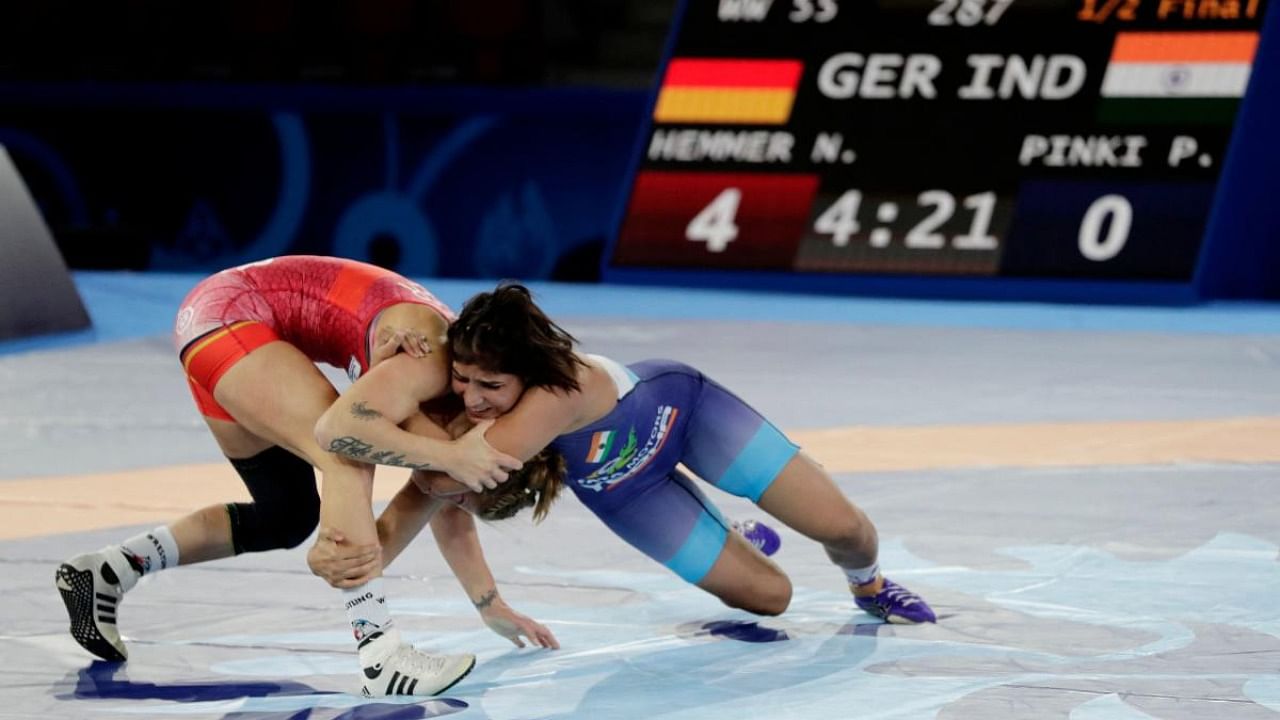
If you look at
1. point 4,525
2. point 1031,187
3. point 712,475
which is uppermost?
point 1031,187

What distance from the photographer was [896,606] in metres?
3.82

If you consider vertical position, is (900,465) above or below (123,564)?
above

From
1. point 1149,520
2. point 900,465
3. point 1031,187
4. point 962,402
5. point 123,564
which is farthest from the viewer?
point 1031,187

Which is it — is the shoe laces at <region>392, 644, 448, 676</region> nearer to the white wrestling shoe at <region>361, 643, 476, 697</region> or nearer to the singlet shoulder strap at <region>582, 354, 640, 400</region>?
the white wrestling shoe at <region>361, 643, 476, 697</region>

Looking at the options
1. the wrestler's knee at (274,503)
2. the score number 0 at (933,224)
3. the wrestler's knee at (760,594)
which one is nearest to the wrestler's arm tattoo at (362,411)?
the wrestler's knee at (274,503)

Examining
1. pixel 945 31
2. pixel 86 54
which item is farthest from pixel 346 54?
pixel 945 31

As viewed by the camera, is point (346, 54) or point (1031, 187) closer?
point (1031, 187)

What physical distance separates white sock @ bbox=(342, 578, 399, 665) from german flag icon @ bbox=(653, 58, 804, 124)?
786 cm

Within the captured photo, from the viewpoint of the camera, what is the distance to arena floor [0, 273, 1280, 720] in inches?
128

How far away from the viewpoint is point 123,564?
3.69 m

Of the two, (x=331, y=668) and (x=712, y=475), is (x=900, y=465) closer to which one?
(x=712, y=475)

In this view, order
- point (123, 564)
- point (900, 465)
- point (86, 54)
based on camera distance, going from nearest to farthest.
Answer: point (123, 564), point (900, 465), point (86, 54)

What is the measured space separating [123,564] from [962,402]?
390 centimetres

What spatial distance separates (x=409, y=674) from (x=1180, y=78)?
7864 millimetres
